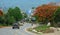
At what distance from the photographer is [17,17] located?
460 ft

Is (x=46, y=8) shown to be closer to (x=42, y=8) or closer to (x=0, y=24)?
(x=42, y=8)

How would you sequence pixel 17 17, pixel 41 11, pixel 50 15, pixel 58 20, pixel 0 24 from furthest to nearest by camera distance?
1. pixel 17 17
2. pixel 0 24
3. pixel 41 11
4. pixel 50 15
5. pixel 58 20

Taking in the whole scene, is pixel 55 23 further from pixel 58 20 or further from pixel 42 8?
pixel 42 8

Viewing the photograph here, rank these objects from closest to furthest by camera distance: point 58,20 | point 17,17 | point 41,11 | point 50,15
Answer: point 58,20 → point 50,15 → point 41,11 → point 17,17

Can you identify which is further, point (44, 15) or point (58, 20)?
point (44, 15)

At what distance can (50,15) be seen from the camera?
63469 millimetres

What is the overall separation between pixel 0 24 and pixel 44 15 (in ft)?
95.6

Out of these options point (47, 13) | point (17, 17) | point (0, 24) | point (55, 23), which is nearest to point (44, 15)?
point (47, 13)

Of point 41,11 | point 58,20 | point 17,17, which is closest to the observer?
point 58,20

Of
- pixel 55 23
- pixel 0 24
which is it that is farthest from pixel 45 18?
pixel 0 24

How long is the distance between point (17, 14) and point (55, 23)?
3290 inches

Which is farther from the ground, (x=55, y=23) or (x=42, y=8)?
(x=42, y=8)

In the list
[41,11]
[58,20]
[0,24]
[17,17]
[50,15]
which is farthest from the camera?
[17,17]

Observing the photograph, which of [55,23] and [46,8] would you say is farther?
[46,8]
